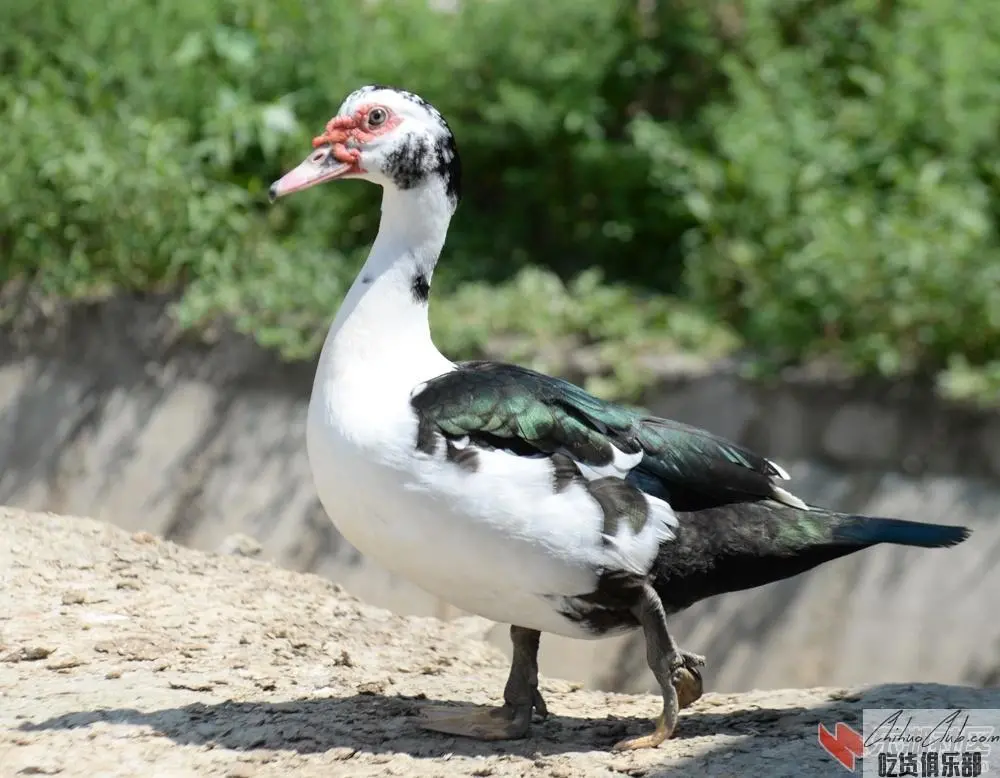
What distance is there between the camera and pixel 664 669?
3588 millimetres

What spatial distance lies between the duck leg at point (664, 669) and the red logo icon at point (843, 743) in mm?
335

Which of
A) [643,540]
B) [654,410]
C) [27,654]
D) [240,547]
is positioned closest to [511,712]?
[643,540]

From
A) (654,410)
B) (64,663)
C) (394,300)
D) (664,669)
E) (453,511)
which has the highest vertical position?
(654,410)

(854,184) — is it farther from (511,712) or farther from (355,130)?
(511,712)

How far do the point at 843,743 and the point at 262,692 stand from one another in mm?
1486

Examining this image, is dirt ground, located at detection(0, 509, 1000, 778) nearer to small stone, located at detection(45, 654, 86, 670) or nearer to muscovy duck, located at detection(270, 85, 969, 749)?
small stone, located at detection(45, 654, 86, 670)

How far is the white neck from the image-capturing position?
3.60m

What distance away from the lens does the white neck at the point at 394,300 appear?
3598mm

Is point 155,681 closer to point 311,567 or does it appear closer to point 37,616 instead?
point 37,616

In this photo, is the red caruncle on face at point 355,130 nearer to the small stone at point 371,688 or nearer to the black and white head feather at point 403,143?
the black and white head feather at point 403,143

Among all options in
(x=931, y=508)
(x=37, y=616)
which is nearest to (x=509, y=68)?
(x=931, y=508)

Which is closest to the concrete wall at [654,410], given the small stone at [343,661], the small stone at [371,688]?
the small stone at [343,661]

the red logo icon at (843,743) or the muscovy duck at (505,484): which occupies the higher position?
the muscovy duck at (505,484)

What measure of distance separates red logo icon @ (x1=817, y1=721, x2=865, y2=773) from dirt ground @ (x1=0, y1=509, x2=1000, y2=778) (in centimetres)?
3
